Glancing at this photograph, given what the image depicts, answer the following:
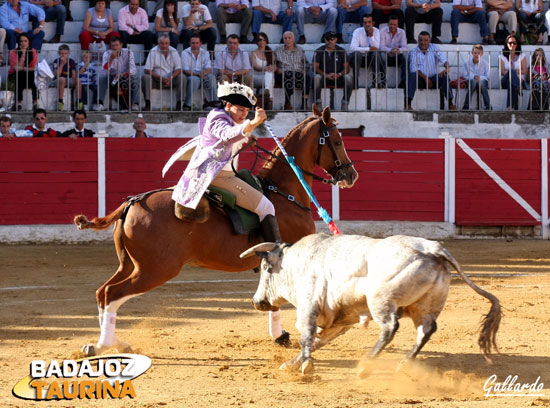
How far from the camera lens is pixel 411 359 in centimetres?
528

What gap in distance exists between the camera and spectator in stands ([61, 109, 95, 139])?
44.3 ft

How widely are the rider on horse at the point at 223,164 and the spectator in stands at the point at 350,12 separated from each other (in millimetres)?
9527

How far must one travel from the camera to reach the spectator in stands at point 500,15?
16266mm

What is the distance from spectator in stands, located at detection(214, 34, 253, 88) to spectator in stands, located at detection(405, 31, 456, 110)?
2.59 metres

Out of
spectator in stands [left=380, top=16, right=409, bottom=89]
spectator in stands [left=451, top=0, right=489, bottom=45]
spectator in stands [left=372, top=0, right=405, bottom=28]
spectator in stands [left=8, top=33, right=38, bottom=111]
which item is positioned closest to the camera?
spectator in stands [left=8, top=33, right=38, bottom=111]

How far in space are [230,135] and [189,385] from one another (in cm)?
159

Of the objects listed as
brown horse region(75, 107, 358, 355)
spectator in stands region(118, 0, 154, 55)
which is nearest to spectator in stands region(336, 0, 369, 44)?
spectator in stands region(118, 0, 154, 55)

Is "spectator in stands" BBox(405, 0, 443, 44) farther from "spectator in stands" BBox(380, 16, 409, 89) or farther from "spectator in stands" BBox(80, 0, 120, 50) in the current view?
"spectator in stands" BBox(80, 0, 120, 50)

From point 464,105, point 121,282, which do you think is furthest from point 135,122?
point 121,282

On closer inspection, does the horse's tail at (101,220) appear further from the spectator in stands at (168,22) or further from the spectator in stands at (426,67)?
the spectator in stands at (426,67)

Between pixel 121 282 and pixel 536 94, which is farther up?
pixel 536 94

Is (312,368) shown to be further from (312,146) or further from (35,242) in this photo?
(35,242)

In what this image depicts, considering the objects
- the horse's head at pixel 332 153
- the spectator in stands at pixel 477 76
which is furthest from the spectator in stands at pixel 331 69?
the horse's head at pixel 332 153

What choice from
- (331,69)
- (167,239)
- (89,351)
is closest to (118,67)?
(331,69)
